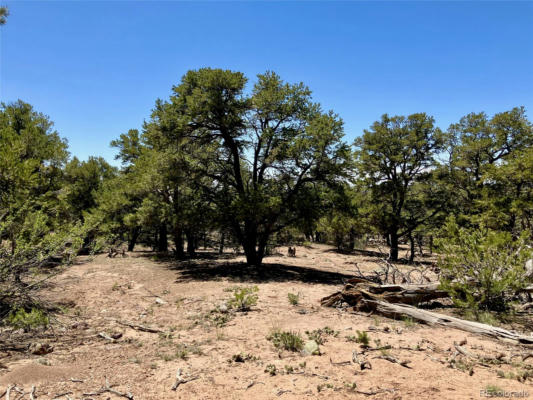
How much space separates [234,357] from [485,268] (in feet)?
22.4

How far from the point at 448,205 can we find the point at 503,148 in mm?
5756

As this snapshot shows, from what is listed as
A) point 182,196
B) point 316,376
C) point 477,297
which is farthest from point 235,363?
point 182,196

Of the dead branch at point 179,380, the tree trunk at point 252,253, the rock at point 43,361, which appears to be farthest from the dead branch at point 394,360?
the tree trunk at point 252,253

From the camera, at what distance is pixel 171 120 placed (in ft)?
52.1

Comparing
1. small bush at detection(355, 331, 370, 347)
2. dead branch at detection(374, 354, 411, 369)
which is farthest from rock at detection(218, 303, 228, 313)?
dead branch at detection(374, 354, 411, 369)

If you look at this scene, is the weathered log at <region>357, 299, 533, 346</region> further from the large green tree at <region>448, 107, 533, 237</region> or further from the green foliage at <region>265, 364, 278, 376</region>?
the large green tree at <region>448, 107, 533, 237</region>

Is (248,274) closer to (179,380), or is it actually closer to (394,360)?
(179,380)

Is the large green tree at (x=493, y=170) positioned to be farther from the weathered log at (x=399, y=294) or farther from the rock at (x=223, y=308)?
the rock at (x=223, y=308)

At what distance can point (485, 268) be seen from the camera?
7.49m

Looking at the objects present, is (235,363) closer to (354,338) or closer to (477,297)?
(354,338)

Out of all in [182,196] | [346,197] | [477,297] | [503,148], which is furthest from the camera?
[503,148]

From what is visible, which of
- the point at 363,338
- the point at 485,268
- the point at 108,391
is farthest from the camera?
the point at 485,268

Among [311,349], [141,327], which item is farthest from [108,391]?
[311,349]

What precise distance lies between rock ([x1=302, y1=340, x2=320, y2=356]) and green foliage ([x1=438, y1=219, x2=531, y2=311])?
4273 millimetres
